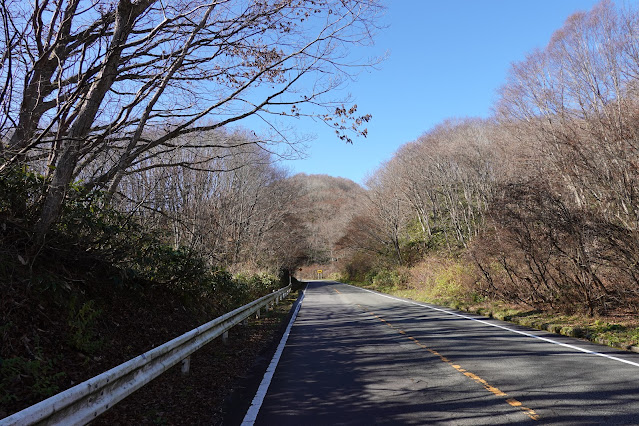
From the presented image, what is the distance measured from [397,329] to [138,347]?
6744 millimetres

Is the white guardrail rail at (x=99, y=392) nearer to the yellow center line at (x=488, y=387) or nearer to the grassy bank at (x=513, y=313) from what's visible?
the yellow center line at (x=488, y=387)

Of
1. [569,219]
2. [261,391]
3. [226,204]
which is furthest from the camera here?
[226,204]

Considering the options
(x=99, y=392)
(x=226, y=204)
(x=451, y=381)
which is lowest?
(x=451, y=381)

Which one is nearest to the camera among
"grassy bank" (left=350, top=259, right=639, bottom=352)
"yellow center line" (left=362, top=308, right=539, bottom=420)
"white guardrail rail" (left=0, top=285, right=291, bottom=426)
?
"white guardrail rail" (left=0, top=285, right=291, bottom=426)

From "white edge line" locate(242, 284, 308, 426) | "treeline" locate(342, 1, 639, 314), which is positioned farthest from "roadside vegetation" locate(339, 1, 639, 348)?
"white edge line" locate(242, 284, 308, 426)

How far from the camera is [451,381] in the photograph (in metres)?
5.57

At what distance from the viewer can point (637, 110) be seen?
413 inches

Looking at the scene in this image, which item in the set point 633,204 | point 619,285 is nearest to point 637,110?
point 633,204

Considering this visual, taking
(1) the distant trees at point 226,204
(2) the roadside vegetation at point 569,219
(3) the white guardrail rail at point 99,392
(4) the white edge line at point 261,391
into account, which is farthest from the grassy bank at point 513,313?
(1) the distant trees at point 226,204

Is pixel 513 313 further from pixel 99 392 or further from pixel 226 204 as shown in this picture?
pixel 226 204

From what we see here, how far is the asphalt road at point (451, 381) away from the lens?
4316 millimetres

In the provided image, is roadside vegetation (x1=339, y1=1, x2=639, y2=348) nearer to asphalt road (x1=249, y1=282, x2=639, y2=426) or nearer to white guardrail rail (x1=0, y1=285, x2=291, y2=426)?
asphalt road (x1=249, y1=282, x2=639, y2=426)

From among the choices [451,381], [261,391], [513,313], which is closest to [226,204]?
[513,313]

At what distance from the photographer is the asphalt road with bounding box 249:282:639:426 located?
4.32 meters
